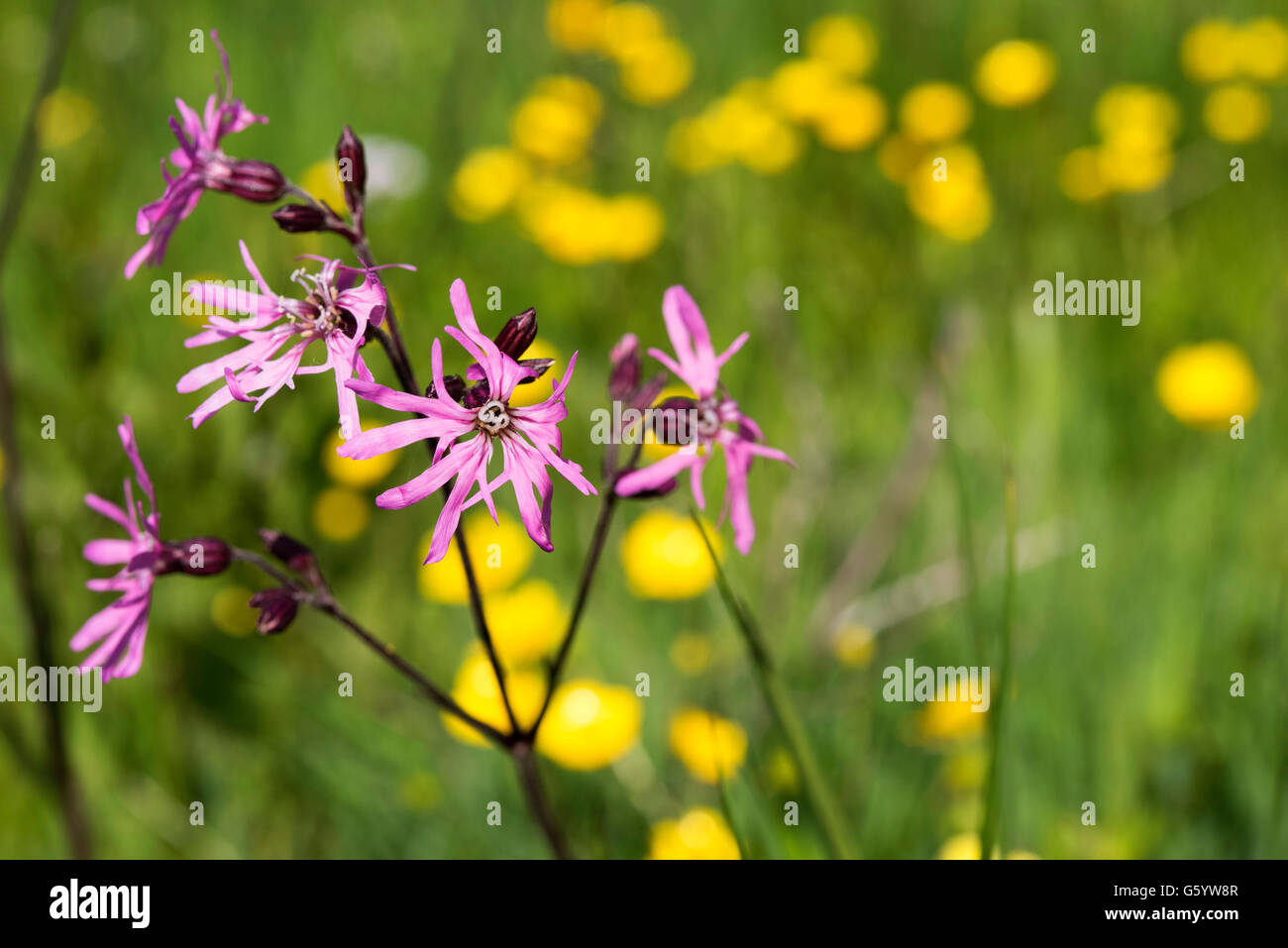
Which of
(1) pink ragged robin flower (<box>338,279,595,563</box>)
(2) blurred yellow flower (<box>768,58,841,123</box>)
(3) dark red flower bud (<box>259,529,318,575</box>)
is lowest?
(3) dark red flower bud (<box>259,529,318,575</box>)

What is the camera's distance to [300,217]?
1.24 meters

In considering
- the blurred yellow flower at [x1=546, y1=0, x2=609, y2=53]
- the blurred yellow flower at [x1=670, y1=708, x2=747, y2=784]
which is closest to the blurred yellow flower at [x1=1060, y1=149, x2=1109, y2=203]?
the blurred yellow flower at [x1=546, y1=0, x2=609, y2=53]

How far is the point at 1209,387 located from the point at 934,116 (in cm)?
161

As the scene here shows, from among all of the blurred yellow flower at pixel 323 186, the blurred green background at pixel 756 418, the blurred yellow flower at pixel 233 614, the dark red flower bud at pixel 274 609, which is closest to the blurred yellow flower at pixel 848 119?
the blurred green background at pixel 756 418

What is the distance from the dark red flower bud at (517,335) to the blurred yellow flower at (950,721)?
1342mm

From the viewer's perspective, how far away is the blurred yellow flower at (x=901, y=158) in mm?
3766

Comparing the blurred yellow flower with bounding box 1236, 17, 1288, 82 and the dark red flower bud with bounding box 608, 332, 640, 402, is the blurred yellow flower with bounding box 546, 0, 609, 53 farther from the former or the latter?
the dark red flower bud with bounding box 608, 332, 640, 402

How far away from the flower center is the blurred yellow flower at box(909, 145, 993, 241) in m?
2.62

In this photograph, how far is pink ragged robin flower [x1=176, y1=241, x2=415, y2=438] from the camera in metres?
1.09

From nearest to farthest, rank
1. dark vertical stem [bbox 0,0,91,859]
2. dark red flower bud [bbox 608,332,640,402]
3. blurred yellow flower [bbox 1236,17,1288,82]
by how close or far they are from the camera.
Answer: dark red flower bud [bbox 608,332,640,402] < dark vertical stem [bbox 0,0,91,859] < blurred yellow flower [bbox 1236,17,1288,82]

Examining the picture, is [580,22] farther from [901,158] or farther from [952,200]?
[952,200]

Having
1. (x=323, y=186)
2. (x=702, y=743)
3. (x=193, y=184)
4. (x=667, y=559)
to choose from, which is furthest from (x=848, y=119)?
(x=193, y=184)

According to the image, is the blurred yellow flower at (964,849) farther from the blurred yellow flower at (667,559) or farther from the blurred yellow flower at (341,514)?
the blurred yellow flower at (341,514)
